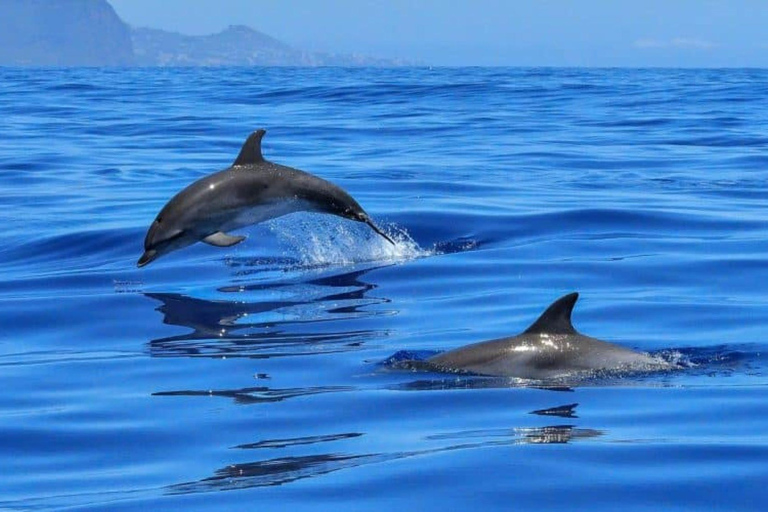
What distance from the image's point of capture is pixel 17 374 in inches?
373

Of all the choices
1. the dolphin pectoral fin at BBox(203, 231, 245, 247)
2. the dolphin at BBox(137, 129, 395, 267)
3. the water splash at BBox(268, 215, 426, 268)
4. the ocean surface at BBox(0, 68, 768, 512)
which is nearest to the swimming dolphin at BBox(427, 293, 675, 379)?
the ocean surface at BBox(0, 68, 768, 512)

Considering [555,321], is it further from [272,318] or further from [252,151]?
[252,151]

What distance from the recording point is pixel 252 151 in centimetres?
1227

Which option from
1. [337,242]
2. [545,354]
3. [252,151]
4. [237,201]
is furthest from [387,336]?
[337,242]

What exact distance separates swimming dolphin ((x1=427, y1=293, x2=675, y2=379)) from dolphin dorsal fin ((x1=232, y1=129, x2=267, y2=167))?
147 inches

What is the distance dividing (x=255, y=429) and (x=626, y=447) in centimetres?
192

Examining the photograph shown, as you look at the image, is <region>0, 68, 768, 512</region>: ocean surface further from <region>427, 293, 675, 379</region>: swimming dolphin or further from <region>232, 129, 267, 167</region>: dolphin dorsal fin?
<region>232, 129, 267, 167</region>: dolphin dorsal fin

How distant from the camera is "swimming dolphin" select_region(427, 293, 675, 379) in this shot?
8.78 meters

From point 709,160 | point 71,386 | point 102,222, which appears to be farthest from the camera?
point 709,160

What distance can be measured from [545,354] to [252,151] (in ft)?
13.9

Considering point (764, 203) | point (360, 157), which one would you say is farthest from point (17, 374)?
point (360, 157)

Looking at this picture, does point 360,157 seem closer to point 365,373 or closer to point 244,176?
point 244,176

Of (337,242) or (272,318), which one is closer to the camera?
(272,318)

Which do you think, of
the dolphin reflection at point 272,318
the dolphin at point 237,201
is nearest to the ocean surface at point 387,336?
the dolphin reflection at point 272,318
